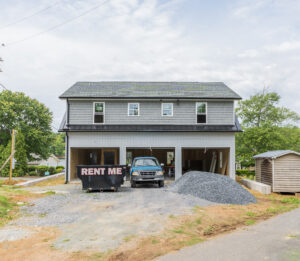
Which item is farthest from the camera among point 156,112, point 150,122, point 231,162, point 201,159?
point 201,159

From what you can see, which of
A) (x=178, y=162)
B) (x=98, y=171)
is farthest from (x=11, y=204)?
(x=178, y=162)

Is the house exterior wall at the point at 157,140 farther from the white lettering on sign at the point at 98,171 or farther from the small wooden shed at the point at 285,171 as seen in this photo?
the white lettering on sign at the point at 98,171

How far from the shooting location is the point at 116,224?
810 cm

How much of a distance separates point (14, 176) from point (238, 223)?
84.4 feet

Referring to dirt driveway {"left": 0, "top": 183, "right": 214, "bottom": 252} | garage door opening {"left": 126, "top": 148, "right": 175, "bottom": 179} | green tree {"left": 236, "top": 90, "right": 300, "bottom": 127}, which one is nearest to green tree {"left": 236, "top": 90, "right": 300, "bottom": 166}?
green tree {"left": 236, "top": 90, "right": 300, "bottom": 127}

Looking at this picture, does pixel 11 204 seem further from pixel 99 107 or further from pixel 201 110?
pixel 201 110

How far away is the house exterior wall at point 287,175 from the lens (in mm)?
16500

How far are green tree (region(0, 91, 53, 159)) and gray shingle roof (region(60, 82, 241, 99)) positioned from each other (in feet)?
43.0

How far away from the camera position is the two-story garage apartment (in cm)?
2012

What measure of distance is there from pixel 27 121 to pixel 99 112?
17800 mm

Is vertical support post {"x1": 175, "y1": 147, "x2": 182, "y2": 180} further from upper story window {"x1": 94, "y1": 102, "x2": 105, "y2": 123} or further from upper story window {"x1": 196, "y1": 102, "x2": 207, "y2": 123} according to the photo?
upper story window {"x1": 94, "y1": 102, "x2": 105, "y2": 123}

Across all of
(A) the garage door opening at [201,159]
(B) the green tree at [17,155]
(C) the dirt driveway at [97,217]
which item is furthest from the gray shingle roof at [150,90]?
(B) the green tree at [17,155]

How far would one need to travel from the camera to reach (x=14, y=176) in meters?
28.0

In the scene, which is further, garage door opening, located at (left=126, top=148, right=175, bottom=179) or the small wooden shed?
garage door opening, located at (left=126, top=148, right=175, bottom=179)
